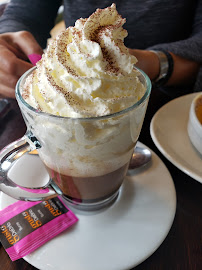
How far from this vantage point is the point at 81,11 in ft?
5.68

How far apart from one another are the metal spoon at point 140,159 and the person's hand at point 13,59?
0.63m

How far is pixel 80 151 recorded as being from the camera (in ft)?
1.90

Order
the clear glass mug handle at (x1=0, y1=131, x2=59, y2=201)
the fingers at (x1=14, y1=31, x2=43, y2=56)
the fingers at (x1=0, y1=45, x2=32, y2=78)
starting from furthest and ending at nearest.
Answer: the fingers at (x1=14, y1=31, x2=43, y2=56), the fingers at (x1=0, y1=45, x2=32, y2=78), the clear glass mug handle at (x1=0, y1=131, x2=59, y2=201)

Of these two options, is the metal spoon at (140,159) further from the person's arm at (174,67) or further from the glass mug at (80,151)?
the person's arm at (174,67)

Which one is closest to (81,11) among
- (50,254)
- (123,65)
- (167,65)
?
(167,65)

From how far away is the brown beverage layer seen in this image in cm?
70

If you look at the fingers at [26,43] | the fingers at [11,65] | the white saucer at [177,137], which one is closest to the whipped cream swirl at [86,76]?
the white saucer at [177,137]

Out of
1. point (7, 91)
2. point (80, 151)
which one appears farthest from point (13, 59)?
point (80, 151)

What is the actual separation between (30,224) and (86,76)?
0.45 m

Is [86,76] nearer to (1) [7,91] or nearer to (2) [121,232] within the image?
(2) [121,232]

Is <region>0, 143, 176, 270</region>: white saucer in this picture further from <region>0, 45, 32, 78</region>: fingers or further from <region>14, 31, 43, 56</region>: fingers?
<region>14, 31, 43, 56</region>: fingers

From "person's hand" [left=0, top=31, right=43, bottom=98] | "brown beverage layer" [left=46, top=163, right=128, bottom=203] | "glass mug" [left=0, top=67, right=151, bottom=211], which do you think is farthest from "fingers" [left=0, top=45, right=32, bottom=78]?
"brown beverage layer" [left=46, top=163, right=128, bottom=203]

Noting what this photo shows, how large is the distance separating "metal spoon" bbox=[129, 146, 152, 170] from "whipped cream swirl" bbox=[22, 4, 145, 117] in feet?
1.07

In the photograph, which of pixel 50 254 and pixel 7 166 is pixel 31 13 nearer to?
pixel 7 166
